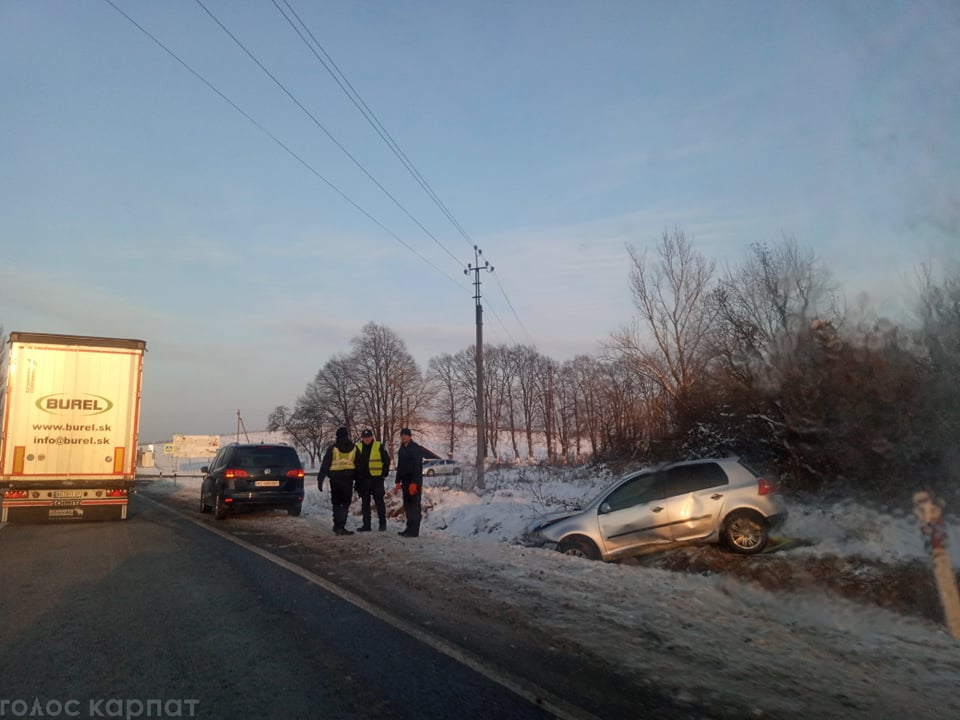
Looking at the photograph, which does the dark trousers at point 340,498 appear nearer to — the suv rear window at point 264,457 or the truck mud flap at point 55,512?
the suv rear window at point 264,457

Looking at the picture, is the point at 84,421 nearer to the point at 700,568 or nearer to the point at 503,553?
the point at 503,553

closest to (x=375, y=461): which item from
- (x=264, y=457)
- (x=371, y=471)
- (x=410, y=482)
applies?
(x=371, y=471)

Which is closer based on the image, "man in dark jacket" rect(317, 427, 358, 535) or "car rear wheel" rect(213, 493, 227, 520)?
"man in dark jacket" rect(317, 427, 358, 535)

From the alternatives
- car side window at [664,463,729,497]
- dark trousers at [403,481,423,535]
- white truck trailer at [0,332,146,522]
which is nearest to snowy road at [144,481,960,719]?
car side window at [664,463,729,497]

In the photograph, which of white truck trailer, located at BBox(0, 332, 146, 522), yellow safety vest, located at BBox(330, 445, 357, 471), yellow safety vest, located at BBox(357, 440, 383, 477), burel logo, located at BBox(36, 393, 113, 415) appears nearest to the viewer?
yellow safety vest, located at BBox(357, 440, 383, 477)

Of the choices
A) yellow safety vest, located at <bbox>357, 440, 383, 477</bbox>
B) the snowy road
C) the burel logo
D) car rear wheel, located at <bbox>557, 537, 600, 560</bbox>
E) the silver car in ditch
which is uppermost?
the burel logo

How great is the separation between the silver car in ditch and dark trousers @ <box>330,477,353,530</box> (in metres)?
4.17

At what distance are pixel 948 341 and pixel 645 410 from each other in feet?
48.7

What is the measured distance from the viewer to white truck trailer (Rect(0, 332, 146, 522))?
552 inches

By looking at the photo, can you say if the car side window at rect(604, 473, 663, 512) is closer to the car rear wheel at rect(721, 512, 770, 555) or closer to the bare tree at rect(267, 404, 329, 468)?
the car rear wheel at rect(721, 512, 770, 555)

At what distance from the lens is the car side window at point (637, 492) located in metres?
10.5

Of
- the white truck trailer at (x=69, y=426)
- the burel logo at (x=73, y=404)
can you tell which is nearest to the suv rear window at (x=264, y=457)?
the white truck trailer at (x=69, y=426)

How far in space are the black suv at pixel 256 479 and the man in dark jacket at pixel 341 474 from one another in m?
3.27

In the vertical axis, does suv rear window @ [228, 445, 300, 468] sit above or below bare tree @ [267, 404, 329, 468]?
below
